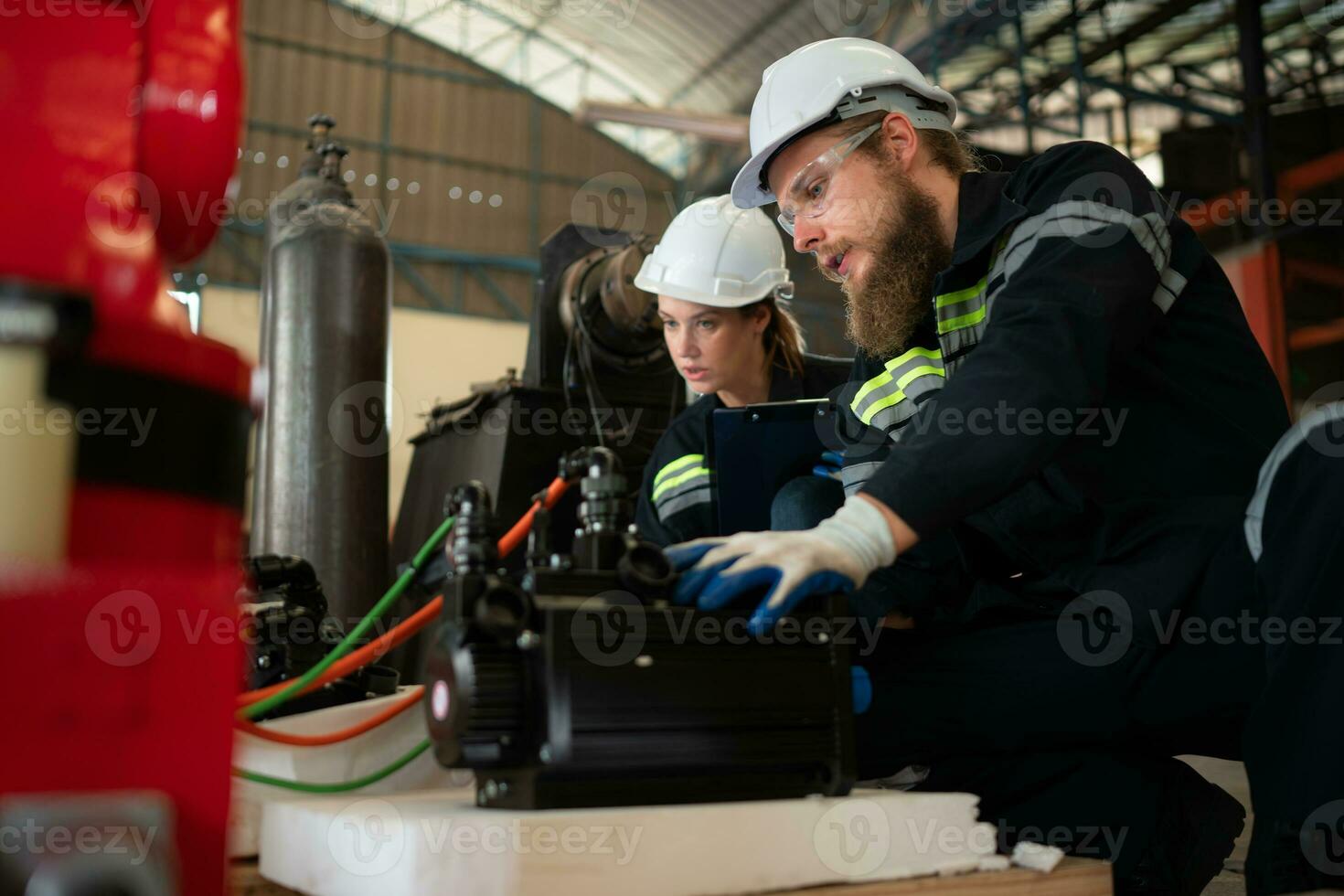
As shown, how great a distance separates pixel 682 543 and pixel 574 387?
1.85m

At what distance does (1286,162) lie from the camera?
8102 mm

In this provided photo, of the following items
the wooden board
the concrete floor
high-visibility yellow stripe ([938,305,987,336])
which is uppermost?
high-visibility yellow stripe ([938,305,987,336])

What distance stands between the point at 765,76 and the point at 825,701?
1.26 m

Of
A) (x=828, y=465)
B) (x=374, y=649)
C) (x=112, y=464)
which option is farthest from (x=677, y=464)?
(x=112, y=464)

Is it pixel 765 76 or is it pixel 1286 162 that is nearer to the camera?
pixel 765 76

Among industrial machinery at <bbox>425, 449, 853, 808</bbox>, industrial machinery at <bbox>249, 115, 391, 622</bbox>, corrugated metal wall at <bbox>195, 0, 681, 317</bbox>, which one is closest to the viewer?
industrial machinery at <bbox>425, 449, 853, 808</bbox>

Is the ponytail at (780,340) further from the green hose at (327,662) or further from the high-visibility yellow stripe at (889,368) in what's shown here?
the green hose at (327,662)

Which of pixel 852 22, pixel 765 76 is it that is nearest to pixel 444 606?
pixel 765 76

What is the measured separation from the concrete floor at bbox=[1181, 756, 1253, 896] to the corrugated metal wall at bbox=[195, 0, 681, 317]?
9.39m

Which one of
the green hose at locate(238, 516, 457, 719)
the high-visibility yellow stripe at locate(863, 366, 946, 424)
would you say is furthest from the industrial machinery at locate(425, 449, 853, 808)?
the high-visibility yellow stripe at locate(863, 366, 946, 424)

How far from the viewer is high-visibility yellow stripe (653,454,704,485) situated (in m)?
2.95

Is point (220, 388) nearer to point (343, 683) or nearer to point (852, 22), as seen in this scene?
point (343, 683)

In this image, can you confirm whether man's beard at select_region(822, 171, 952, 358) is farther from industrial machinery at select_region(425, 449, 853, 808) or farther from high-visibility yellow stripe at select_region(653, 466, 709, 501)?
high-visibility yellow stripe at select_region(653, 466, 709, 501)

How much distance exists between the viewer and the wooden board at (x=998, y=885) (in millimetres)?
1051
